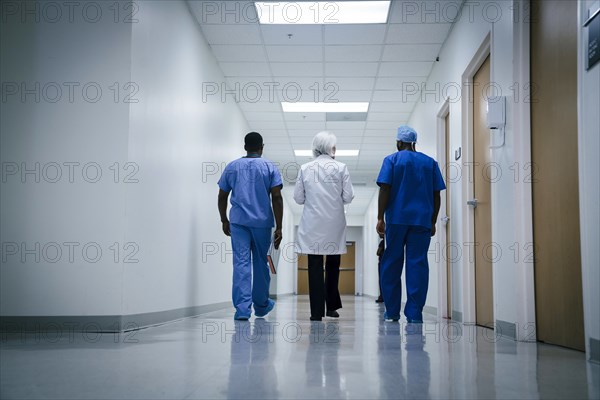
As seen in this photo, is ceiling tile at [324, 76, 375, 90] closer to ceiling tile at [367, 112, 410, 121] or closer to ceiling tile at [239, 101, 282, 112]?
ceiling tile at [239, 101, 282, 112]

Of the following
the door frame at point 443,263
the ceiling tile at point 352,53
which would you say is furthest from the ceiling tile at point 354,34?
the door frame at point 443,263

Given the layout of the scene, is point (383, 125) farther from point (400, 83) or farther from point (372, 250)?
point (372, 250)

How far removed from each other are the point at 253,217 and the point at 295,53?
2.34 metres

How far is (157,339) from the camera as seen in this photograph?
9.96 feet

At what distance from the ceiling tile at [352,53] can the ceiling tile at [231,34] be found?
29.0 inches

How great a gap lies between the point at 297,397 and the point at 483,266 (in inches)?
124

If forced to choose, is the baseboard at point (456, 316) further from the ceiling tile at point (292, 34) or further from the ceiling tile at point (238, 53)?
the ceiling tile at point (238, 53)

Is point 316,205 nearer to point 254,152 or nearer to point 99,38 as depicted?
point 254,152

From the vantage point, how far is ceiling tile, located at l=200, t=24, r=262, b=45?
5570 mm

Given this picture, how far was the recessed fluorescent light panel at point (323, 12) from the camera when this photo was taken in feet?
16.8

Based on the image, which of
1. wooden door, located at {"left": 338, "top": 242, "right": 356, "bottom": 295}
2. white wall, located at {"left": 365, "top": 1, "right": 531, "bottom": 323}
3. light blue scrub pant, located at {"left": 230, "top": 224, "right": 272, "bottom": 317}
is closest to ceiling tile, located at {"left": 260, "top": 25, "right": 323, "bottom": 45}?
white wall, located at {"left": 365, "top": 1, "right": 531, "bottom": 323}

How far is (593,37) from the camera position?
2.25 metres

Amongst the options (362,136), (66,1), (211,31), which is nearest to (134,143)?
(66,1)

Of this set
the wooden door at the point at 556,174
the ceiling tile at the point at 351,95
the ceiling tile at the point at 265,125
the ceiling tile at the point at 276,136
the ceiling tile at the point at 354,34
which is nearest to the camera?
the wooden door at the point at 556,174
